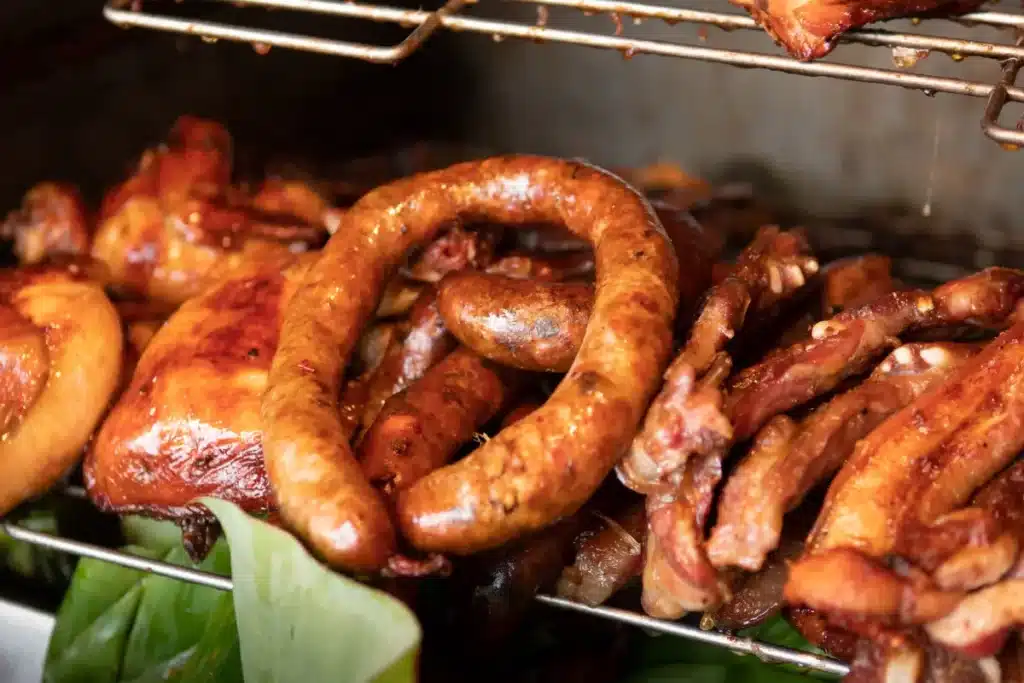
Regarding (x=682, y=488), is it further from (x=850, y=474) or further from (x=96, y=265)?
(x=96, y=265)

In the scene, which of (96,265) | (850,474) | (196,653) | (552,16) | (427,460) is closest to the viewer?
(850,474)

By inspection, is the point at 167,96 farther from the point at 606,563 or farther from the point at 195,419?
the point at 606,563

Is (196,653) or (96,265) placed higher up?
(96,265)

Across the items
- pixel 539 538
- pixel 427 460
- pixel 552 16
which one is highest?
pixel 552 16

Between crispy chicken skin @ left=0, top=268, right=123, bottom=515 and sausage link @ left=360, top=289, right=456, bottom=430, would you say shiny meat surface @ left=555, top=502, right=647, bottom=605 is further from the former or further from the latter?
crispy chicken skin @ left=0, top=268, right=123, bottom=515

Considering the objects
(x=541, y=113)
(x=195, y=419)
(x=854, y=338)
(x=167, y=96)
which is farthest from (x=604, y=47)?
(x=541, y=113)

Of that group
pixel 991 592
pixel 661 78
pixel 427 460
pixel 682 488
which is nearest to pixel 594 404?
pixel 682 488

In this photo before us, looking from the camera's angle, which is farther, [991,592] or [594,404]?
[594,404]

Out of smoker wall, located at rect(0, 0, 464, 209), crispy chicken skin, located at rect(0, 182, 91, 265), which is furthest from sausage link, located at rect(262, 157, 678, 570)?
smoker wall, located at rect(0, 0, 464, 209)
